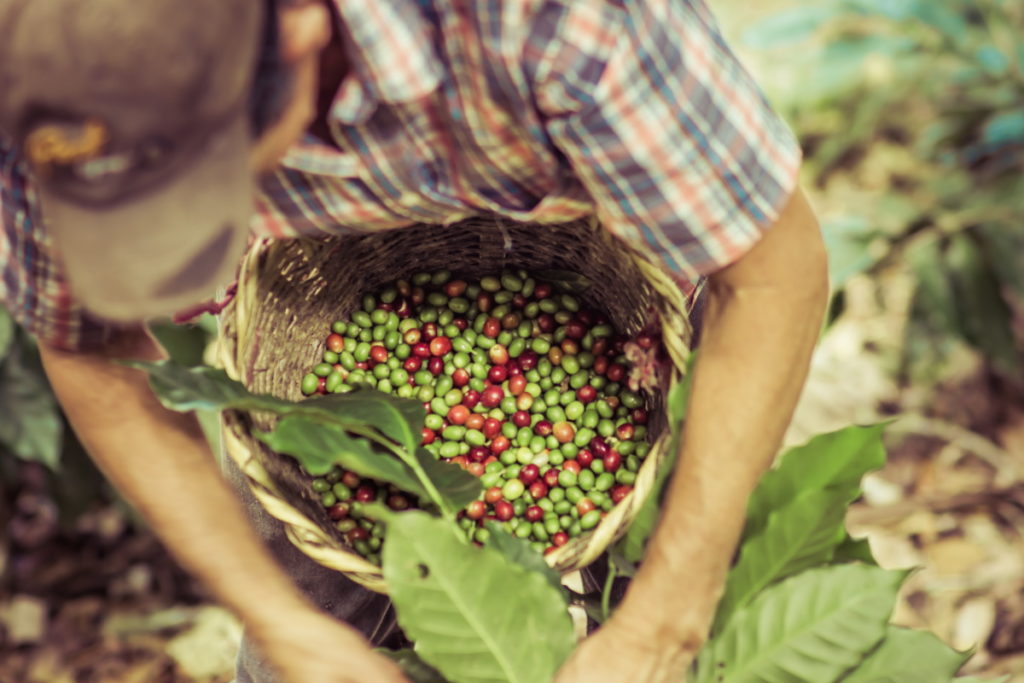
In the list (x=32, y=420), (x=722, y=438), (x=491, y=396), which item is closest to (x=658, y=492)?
(x=722, y=438)

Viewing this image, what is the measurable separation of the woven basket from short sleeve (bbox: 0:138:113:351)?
17cm

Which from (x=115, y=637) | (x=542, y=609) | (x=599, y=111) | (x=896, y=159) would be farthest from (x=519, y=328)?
(x=896, y=159)

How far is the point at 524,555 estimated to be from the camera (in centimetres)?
A: 99

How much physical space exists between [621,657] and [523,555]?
0.14 m

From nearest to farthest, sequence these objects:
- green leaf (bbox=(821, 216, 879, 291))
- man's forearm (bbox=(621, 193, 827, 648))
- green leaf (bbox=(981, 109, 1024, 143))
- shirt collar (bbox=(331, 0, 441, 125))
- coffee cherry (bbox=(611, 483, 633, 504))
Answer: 1. shirt collar (bbox=(331, 0, 441, 125))
2. man's forearm (bbox=(621, 193, 827, 648))
3. coffee cherry (bbox=(611, 483, 633, 504))
4. green leaf (bbox=(821, 216, 879, 291))
5. green leaf (bbox=(981, 109, 1024, 143))

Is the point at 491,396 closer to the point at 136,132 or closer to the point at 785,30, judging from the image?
the point at 136,132

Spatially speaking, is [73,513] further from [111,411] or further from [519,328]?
[519,328]

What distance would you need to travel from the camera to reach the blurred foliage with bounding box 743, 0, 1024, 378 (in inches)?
71.7

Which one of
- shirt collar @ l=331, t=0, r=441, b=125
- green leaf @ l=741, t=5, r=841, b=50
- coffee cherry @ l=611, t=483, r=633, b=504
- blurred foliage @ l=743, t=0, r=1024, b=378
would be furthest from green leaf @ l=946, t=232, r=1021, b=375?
shirt collar @ l=331, t=0, r=441, b=125

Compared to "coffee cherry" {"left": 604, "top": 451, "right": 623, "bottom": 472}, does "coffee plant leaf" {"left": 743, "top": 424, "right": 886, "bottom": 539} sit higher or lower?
higher

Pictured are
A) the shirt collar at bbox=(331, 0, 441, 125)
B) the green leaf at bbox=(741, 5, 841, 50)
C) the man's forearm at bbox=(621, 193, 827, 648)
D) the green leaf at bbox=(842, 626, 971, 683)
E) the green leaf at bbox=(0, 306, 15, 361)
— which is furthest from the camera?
the green leaf at bbox=(741, 5, 841, 50)

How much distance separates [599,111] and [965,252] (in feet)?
4.56

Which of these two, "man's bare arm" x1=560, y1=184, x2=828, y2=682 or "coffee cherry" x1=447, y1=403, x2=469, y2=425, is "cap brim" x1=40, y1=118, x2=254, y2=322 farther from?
"coffee cherry" x1=447, y1=403, x2=469, y2=425

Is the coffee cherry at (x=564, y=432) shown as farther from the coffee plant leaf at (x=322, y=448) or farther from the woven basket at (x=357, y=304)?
the coffee plant leaf at (x=322, y=448)
